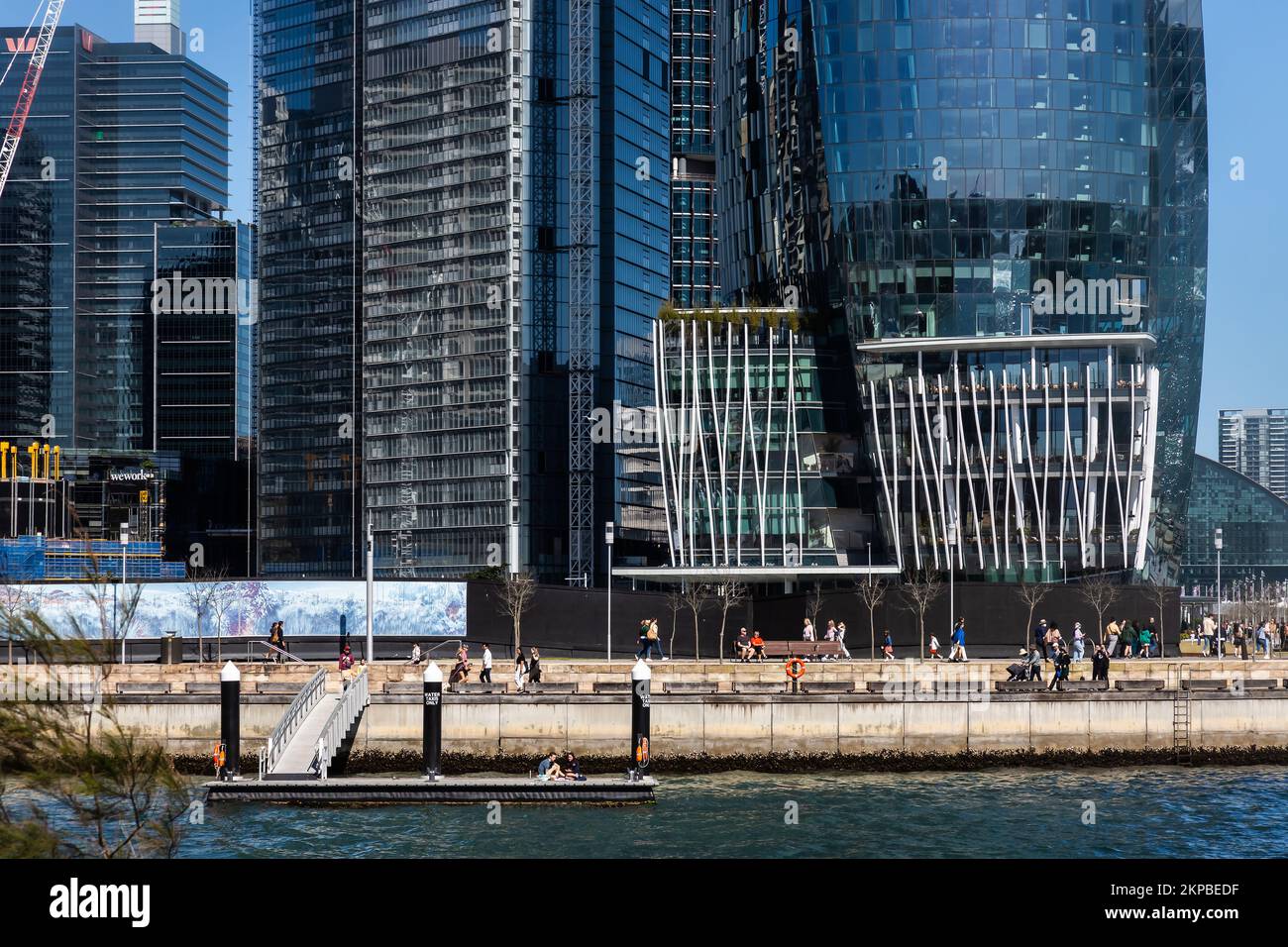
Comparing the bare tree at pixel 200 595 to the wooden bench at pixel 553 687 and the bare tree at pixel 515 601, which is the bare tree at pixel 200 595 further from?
the wooden bench at pixel 553 687

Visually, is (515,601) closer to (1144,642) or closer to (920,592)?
(920,592)

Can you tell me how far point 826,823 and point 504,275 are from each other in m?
124

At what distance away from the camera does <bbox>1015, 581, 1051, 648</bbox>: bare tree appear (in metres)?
88.3

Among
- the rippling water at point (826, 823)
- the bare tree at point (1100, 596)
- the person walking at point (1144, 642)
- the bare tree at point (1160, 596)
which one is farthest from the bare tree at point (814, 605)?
the rippling water at point (826, 823)

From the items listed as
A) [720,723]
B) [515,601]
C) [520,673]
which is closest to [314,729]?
[520,673]

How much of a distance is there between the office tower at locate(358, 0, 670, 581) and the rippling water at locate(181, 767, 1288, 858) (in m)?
112

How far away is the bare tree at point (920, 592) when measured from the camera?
290 feet

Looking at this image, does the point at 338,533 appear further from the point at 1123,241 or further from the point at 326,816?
the point at 326,816

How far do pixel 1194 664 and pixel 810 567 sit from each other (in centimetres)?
3380

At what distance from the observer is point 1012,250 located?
324 ft

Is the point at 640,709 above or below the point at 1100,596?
below

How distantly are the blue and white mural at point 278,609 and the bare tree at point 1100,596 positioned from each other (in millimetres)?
34512

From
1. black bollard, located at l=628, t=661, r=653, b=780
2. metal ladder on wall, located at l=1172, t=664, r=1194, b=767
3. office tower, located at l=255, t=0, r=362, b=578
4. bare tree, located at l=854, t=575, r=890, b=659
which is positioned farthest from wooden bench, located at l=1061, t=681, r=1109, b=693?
office tower, located at l=255, t=0, r=362, b=578
